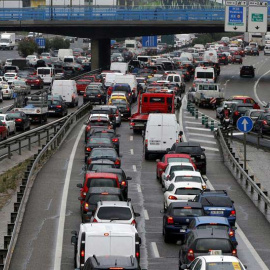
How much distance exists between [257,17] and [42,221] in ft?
202

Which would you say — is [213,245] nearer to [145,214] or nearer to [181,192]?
[181,192]

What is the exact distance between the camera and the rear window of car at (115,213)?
25.8 metres

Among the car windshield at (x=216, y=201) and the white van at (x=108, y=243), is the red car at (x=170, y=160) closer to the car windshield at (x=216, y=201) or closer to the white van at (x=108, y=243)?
the car windshield at (x=216, y=201)

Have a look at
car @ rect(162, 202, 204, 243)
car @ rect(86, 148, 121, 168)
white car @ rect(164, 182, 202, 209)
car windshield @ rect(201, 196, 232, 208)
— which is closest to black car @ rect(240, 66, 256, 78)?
car @ rect(86, 148, 121, 168)

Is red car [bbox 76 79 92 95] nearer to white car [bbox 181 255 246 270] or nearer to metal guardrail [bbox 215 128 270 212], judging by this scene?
metal guardrail [bbox 215 128 270 212]

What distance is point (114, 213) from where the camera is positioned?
1019 inches

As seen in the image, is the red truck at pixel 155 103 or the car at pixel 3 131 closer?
the car at pixel 3 131

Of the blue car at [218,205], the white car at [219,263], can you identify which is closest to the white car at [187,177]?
the blue car at [218,205]

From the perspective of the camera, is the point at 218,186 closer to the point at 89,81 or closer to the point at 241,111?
the point at 241,111

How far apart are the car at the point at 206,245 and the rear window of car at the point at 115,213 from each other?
341 cm

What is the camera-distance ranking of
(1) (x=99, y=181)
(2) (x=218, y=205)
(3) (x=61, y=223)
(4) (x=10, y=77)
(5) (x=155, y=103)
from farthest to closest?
(4) (x=10, y=77) < (5) (x=155, y=103) < (1) (x=99, y=181) < (3) (x=61, y=223) < (2) (x=218, y=205)

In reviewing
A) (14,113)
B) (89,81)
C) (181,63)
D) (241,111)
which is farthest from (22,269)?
(181,63)

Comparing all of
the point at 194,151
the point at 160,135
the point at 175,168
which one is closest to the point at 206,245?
the point at 175,168

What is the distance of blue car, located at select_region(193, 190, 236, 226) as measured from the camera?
28.1 metres
